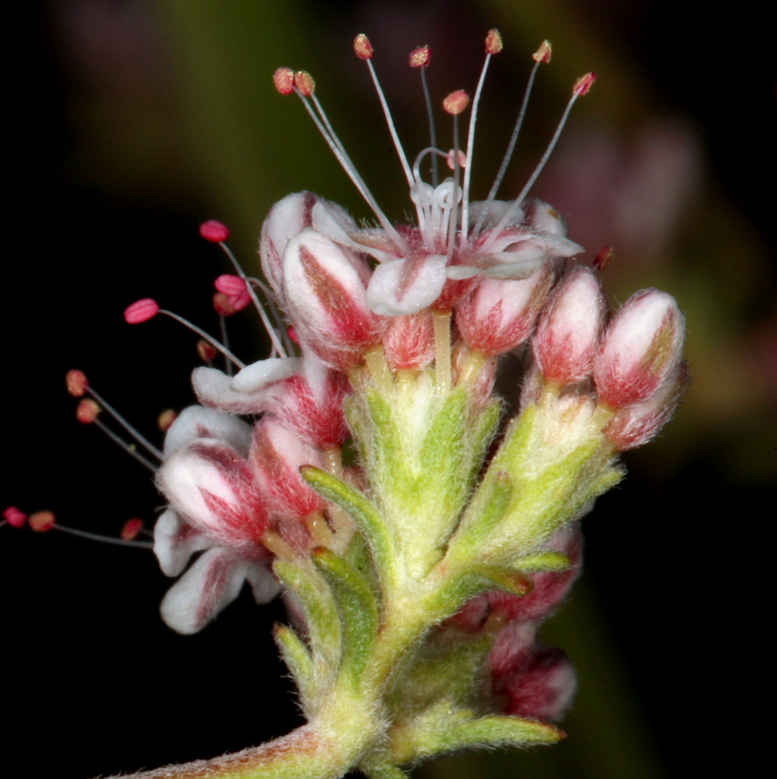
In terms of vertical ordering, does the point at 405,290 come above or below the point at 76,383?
below

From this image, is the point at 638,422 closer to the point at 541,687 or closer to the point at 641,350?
the point at 641,350

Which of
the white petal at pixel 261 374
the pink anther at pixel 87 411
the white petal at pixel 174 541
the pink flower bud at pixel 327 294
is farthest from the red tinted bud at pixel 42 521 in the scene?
the pink flower bud at pixel 327 294

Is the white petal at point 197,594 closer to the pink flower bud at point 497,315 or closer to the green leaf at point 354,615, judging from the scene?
the green leaf at point 354,615

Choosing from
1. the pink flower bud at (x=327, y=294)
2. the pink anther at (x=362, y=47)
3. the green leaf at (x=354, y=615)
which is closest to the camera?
the green leaf at (x=354, y=615)

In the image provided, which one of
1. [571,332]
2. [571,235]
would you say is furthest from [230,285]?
[571,235]

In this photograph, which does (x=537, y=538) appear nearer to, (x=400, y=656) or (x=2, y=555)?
(x=400, y=656)

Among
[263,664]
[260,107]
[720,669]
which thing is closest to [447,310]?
[260,107]

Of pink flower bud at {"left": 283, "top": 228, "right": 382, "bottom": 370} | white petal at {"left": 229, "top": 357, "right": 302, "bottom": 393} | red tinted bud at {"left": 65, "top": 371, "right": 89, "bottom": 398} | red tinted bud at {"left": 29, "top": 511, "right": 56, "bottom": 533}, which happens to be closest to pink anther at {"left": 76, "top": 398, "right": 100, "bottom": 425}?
red tinted bud at {"left": 65, "top": 371, "right": 89, "bottom": 398}
